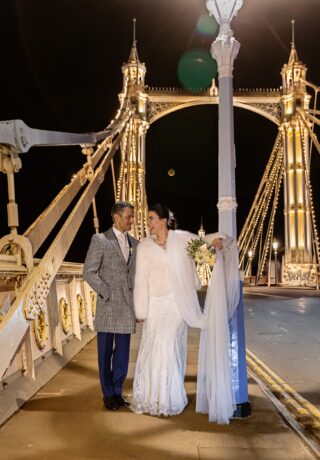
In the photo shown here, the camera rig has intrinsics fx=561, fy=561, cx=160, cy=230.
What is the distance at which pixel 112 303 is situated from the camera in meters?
4.51

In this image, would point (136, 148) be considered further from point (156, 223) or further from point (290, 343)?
point (156, 223)

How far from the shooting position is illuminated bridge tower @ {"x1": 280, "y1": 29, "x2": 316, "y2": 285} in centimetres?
2838

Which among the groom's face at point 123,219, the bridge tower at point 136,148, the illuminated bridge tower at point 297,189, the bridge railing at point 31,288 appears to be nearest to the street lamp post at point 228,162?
the groom's face at point 123,219

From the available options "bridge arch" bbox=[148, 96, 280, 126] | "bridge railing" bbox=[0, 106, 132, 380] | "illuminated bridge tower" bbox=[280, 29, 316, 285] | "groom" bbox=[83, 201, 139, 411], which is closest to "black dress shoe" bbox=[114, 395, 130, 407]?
"groom" bbox=[83, 201, 139, 411]

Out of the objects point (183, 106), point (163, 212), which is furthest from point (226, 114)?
point (183, 106)

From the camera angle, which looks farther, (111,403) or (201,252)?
(111,403)

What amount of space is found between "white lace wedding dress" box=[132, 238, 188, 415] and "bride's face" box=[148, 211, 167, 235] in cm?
10

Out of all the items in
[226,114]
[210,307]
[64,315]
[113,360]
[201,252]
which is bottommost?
[113,360]

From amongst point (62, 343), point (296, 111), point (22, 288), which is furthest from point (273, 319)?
point (296, 111)

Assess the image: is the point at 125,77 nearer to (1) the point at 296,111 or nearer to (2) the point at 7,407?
(1) the point at 296,111

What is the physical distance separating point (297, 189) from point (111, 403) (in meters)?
25.5

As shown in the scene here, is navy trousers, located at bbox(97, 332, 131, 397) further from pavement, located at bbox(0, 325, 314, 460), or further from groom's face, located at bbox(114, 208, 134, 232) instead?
groom's face, located at bbox(114, 208, 134, 232)

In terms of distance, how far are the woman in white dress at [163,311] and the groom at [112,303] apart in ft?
0.50

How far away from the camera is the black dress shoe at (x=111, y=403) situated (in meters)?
4.45
